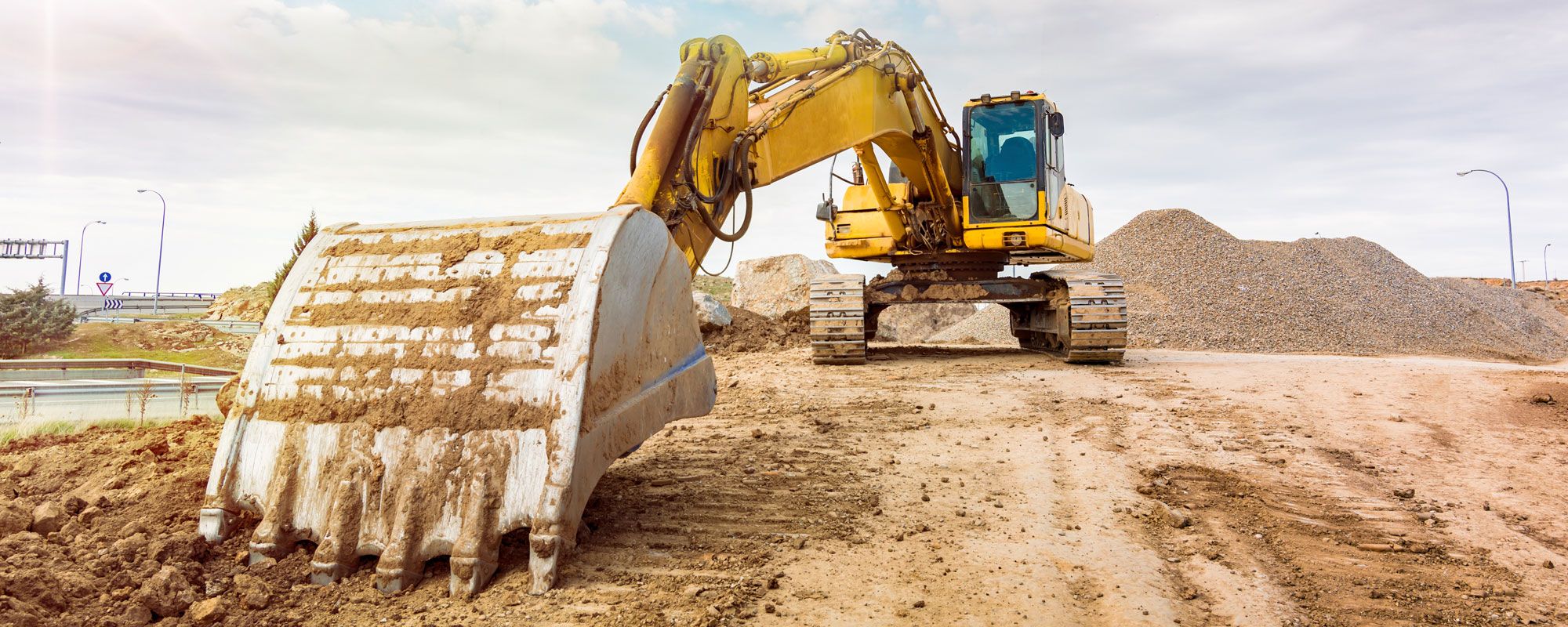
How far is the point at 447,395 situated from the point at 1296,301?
1938 cm

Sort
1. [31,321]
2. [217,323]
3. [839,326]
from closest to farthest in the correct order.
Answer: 1. [839,326]
2. [31,321]
3. [217,323]

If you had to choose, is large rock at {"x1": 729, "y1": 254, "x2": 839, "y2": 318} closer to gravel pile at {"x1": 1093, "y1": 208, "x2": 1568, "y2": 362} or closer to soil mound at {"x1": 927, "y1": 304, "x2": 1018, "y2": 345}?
soil mound at {"x1": 927, "y1": 304, "x2": 1018, "y2": 345}

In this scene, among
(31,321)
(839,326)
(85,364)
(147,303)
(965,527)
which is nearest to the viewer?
(965,527)

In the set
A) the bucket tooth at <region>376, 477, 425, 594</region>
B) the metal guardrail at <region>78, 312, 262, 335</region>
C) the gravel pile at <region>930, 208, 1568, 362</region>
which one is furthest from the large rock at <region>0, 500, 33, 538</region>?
the metal guardrail at <region>78, 312, 262, 335</region>

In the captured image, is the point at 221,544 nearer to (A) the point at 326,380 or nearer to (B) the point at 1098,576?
(A) the point at 326,380

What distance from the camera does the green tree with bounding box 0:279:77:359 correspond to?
18.0m

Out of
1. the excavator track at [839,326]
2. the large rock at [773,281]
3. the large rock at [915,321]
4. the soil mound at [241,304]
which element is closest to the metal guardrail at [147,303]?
the soil mound at [241,304]

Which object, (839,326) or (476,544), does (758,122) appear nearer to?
(476,544)

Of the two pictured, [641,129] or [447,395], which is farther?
[641,129]

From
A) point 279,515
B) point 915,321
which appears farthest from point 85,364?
point 915,321

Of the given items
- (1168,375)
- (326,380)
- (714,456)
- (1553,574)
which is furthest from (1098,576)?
(1168,375)

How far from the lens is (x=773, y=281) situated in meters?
20.2

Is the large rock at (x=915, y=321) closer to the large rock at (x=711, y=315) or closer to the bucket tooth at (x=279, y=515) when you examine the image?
the large rock at (x=711, y=315)

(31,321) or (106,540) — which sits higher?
(31,321)
